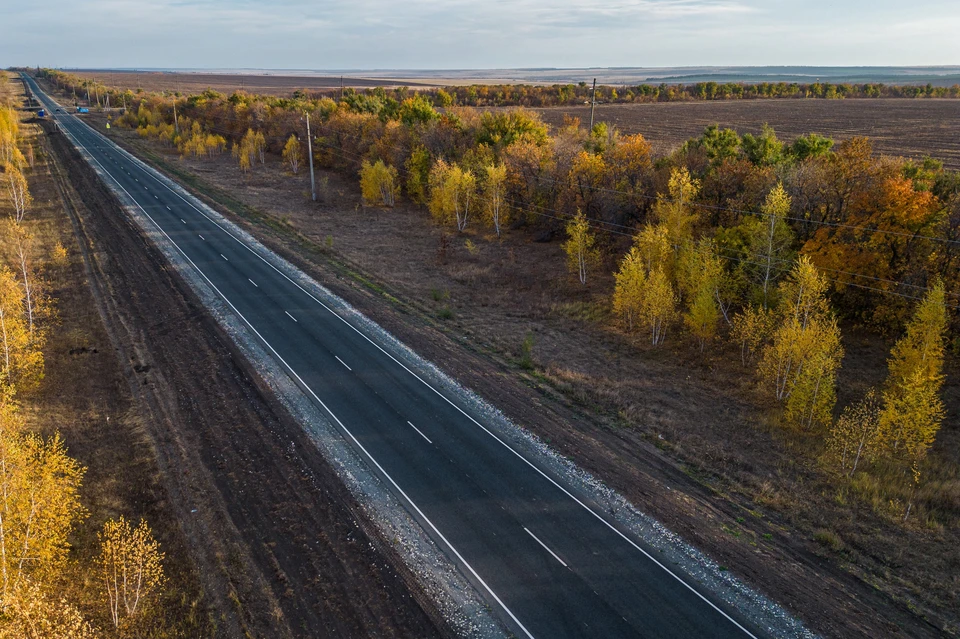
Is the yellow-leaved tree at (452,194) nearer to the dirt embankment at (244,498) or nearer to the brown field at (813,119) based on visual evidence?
the brown field at (813,119)

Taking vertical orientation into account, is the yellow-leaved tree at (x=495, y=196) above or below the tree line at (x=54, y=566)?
above

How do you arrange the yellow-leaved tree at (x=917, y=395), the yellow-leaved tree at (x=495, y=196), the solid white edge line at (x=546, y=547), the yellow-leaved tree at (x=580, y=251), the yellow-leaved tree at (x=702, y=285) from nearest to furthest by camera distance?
the solid white edge line at (x=546, y=547) → the yellow-leaved tree at (x=917, y=395) → the yellow-leaved tree at (x=702, y=285) → the yellow-leaved tree at (x=580, y=251) → the yellow-leaved tree at (x=495, y=196)

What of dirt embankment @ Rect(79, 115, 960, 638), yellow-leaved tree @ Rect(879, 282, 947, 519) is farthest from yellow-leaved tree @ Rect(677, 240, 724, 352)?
yellow-leaved tree @ Rect(879, 282, 947, 519)

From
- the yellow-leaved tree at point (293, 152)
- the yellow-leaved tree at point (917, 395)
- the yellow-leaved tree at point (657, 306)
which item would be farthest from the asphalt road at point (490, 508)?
the yellow-leaved tree at point (293, 152)

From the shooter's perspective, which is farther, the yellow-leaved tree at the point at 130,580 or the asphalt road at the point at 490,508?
the asphalt road at the point at 490,508

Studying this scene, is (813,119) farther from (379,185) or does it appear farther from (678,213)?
(678,213)

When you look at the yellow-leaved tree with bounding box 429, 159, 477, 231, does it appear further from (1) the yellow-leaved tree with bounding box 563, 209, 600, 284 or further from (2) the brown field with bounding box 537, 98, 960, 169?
(2) the brown field with bounding box 537, 98, 960, 169
